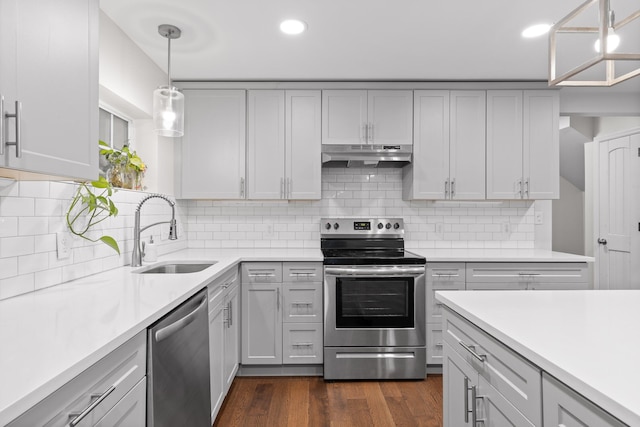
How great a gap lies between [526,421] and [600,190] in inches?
167

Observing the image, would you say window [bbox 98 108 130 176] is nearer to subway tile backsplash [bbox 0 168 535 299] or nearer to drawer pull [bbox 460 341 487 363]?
subway tile backsplash [bbox 0 168 535 299]

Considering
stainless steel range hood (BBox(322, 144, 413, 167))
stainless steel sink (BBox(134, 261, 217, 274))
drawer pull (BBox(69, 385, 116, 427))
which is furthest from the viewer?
stainless steel range hood (BBox(322, 144, 413, 167))

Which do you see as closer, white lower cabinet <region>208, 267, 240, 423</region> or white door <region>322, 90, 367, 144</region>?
white lower cabinet <region>208, 267, 240, 423</region>

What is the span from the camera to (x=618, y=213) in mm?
3914

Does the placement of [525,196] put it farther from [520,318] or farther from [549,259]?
[520,318]

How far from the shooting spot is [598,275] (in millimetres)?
4223

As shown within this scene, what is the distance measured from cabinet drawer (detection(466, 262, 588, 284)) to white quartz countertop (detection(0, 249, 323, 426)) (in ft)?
6.50

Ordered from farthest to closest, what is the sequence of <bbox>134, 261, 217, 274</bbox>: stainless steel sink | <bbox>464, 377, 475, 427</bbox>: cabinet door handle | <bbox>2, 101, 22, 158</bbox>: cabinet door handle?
<bbox>134, 261, 217, 274</bbox>: stainless steel sink
<bbox>464, 377, 475, 427</bbox>: cabinet door handle
<bbox>2, 101, 22, 158</bbox>: cabinet door handle

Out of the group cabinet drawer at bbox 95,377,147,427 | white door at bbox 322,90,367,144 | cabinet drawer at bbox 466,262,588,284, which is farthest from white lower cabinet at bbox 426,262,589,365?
cabinet drawer at bbox 95,377,147,427

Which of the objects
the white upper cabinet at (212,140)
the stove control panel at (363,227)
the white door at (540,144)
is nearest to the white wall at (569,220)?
the white door at (540,144)

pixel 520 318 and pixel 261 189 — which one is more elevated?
pixel 261 189

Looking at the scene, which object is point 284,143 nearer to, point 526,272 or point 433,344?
point 433,344

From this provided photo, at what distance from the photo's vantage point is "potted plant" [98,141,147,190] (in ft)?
7.69

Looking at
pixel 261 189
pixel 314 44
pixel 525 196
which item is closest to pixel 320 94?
pixel 314 44
